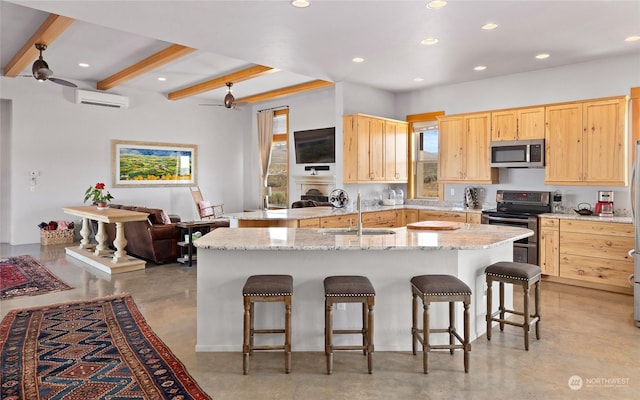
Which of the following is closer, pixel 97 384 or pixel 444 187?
pixel 97 384

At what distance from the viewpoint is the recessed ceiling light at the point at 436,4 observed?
140 inches

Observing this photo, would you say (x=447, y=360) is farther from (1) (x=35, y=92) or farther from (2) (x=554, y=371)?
(1) (x=35, y=92)

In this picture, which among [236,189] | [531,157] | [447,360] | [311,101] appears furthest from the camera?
[236,189]

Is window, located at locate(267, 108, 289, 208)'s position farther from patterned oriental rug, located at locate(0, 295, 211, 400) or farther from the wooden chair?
patterned oriental rug, located at locate(0, 295, 211, 400)

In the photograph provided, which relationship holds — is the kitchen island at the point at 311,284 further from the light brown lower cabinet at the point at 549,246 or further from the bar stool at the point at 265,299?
the light brown lower cabinet at the point at 549,246

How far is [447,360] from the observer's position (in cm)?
308

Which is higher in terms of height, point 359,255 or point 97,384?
point 359,255

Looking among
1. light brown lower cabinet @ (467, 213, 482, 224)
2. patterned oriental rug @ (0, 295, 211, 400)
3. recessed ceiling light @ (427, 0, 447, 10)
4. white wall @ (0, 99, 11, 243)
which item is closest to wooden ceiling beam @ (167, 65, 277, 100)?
white wall @ (0, 99, 11, 243)

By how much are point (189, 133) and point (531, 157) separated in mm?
7344

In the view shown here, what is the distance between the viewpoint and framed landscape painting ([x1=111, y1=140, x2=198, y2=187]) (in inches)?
352

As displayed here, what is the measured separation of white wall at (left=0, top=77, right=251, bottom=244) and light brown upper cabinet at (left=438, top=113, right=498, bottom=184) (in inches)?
230

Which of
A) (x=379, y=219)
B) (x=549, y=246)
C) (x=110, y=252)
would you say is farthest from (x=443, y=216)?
(x=110, y=252)

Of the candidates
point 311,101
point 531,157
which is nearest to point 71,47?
point 311,101

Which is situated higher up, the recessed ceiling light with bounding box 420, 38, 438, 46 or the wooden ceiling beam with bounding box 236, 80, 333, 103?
the wooden ceiling beam with bounding box 236, 80, 333, 103
